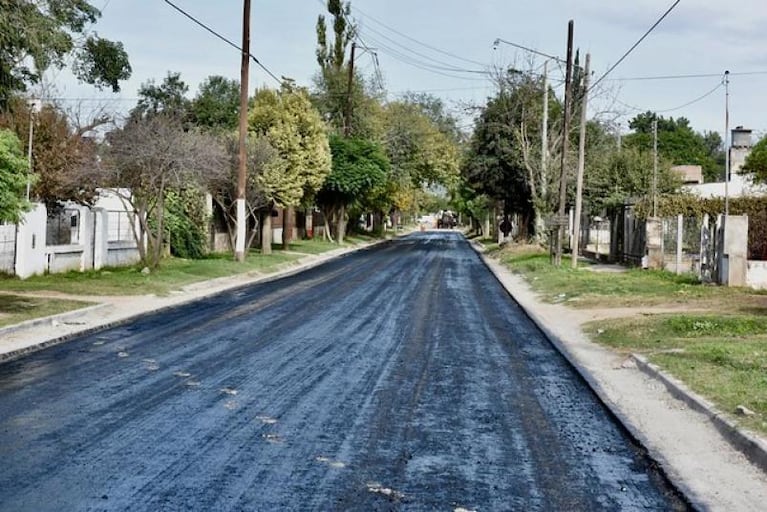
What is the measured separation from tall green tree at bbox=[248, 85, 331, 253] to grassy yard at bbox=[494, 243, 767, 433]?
48.4ft

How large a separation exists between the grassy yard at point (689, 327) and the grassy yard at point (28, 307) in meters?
9.73

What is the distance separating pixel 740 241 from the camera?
86.1 ft

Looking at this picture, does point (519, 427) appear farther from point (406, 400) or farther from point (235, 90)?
point (235, 90)

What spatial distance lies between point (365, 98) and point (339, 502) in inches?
2622

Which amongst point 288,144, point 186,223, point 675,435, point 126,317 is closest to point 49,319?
point 126,317

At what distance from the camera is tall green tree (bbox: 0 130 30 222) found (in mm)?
16047

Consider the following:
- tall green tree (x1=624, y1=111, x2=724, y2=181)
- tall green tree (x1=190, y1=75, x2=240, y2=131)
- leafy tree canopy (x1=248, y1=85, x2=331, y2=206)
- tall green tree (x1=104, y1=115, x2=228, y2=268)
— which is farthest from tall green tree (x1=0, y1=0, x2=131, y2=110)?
tall green tree (x1=624, y1=111, x2=724, y2=181)

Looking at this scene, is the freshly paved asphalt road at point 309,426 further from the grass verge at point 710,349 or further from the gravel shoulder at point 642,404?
the grass verge at point 710,349

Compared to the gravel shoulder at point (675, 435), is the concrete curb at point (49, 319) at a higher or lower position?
higher

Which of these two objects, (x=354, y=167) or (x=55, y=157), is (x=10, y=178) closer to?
(x=55, y=157)

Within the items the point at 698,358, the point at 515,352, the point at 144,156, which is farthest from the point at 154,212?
the point at 698,358

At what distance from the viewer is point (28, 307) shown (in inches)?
738

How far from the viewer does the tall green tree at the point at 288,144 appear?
4400 cm

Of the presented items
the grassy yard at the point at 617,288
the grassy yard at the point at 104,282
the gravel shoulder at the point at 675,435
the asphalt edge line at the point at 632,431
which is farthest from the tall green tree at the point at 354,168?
the gravel shoulder at the point at 675,435
